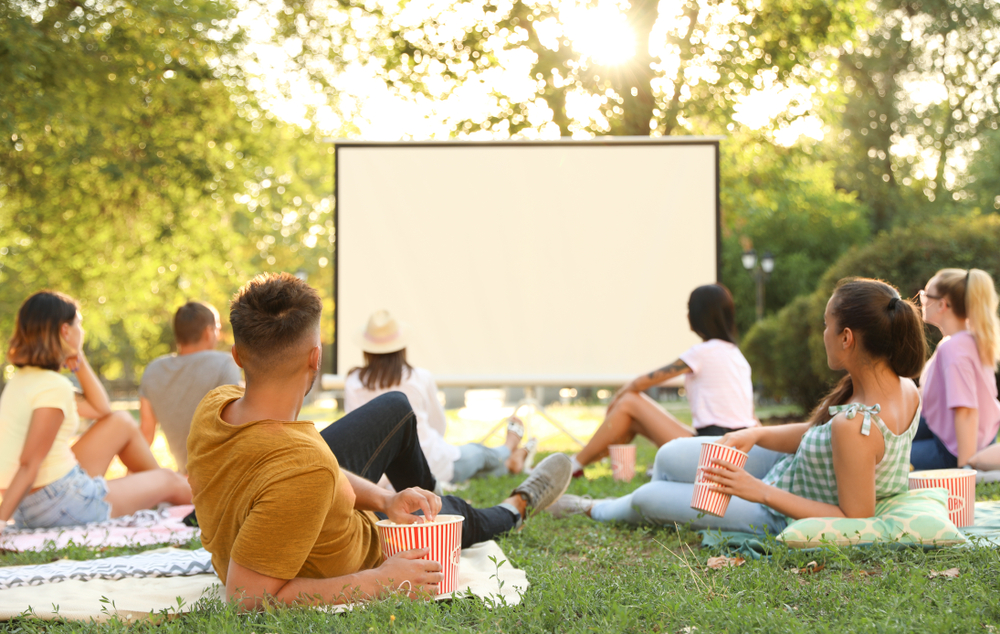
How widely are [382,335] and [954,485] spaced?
10.0ft

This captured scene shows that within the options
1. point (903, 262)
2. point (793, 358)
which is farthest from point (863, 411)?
point (793, 358)

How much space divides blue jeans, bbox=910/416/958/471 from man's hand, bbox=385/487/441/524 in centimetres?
334

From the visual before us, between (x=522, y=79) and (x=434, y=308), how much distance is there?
370 centimetres

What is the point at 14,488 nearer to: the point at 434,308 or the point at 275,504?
the point at 275,504

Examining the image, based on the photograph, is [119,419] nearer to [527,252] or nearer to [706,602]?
[527,252]

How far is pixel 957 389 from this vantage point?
4.22 m

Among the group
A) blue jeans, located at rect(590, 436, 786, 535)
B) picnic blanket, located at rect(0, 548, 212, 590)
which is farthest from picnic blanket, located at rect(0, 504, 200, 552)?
blue jeans, located at rect(590, 436, 786, 535)

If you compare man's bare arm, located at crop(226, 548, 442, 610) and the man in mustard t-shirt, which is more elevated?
the man in mustard t-shirt

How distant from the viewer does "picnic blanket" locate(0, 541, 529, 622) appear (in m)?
2.40

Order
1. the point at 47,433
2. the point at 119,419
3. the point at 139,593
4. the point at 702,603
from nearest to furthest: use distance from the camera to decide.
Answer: the point at 702,603, the point at 139,593, the point at 47,433, the point at 119,419

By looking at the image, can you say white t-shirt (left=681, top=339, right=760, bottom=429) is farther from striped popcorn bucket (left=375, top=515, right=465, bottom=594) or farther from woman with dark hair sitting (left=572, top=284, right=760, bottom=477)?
striped popcorn bucket (left=375, top=515, right=465, bottom=594)

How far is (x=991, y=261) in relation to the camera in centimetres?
905

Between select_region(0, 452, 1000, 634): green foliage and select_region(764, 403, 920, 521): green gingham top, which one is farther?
select_region(764, 403, 920, 521): green gingham top

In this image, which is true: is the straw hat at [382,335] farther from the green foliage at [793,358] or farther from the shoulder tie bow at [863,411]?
the green foliage at [793,358]
